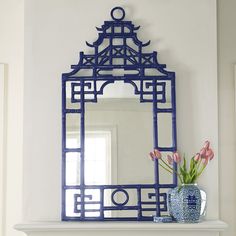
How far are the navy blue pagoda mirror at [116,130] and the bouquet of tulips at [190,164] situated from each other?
1.7 inches

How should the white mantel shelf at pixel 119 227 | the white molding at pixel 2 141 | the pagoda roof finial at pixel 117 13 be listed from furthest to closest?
1. the white molding at pixel 2 141
2. the pagoda roof finial at pixel 117 13
3. the white mantel shelf at pixel 119 227

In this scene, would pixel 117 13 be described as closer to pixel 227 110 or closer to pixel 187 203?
pixel 227 110

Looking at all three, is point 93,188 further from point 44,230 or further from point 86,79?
point 86,79

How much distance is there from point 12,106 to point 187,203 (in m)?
1.12

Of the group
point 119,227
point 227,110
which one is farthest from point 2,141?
point 227,110

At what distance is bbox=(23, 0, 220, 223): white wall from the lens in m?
3.17

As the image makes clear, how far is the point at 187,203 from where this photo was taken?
9.81 feet

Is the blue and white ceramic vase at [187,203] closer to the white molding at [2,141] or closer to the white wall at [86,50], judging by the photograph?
the white wall at [86,50]

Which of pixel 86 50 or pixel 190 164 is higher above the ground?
pixel 86 50

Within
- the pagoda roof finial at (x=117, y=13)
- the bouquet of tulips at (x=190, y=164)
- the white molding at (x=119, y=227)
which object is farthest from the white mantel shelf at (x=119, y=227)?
the pagoda roof finial at (x=117, y=13)

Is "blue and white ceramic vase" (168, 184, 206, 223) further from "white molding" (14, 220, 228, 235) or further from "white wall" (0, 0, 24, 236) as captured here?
"white wall" (0, 0, 24, 236)

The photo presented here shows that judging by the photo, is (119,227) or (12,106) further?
(12,106)

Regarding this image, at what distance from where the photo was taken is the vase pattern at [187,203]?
2.99 meters


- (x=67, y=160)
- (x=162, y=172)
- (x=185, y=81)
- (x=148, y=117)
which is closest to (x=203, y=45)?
(x=185, y=81)
